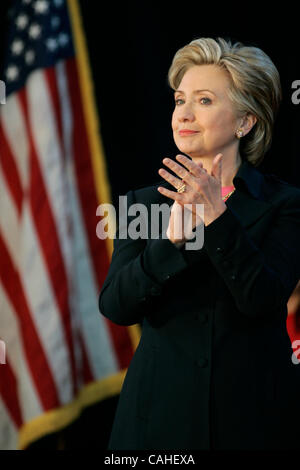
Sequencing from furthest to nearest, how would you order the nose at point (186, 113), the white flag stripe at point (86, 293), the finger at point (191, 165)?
the white flag stripe at point (86, 293) < the nose at point (186, 113) < the finger at point (191, 165)

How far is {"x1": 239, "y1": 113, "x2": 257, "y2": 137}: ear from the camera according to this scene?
4.73 feet

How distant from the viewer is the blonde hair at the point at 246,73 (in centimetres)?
139

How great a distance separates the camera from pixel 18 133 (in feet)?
7.67

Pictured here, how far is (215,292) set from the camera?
1305 millimetres

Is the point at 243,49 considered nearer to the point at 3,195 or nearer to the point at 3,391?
the point at 3,195

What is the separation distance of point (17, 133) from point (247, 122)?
3.85 ft

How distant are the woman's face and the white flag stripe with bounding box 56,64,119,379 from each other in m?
1.06

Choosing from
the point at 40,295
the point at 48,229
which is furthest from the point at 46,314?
the point at 48,229

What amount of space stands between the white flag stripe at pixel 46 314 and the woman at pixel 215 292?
95cm

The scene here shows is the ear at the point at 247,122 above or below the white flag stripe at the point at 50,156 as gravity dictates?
above

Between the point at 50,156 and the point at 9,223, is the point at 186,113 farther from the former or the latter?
the point at 9,223

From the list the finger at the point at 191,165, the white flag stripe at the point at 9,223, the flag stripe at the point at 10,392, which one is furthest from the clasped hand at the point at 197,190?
the flag stripe at the point at 10,392

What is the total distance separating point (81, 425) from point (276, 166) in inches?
54.8

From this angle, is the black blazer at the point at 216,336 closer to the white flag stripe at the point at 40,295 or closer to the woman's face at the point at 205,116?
the woman's face at the point at 205,116
